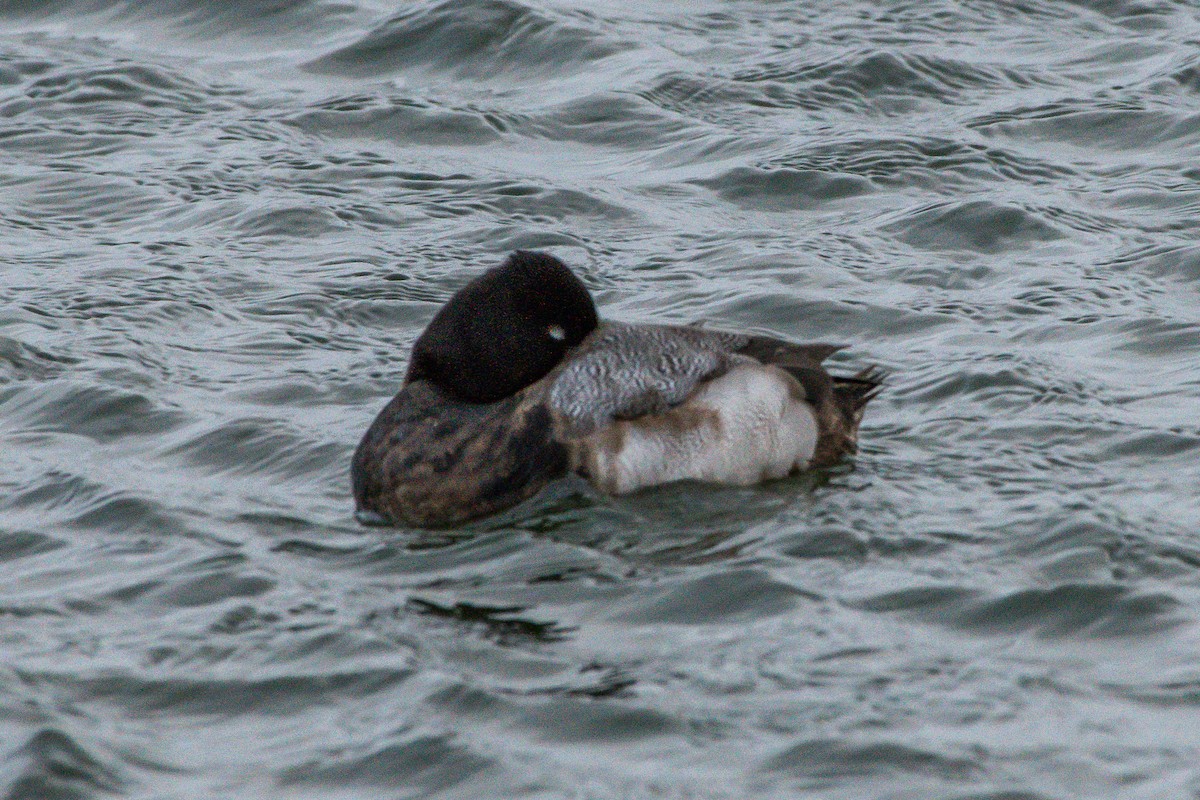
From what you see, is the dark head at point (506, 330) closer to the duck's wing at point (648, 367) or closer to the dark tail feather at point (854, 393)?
the duck's wing at point (648, 367)

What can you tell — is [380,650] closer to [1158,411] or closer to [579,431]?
[579,431]

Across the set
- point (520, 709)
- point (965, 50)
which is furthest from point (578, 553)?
point (965, 50)

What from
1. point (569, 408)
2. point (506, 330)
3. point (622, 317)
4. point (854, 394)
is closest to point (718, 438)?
point (569, 408)

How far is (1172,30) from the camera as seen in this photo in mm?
13406

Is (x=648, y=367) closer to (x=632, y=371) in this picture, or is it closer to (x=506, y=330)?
(x=632, y=371)

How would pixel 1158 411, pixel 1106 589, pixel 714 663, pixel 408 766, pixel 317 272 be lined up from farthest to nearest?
pixel 317 272 → pixel 1158 411 → pixel 1106 589 → pixel 714 663 → pixel 408 766

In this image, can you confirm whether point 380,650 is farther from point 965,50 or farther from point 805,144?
point 965,50

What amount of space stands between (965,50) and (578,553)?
6.94 metres

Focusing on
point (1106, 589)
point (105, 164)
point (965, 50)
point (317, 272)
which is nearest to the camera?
point (1106, 589)

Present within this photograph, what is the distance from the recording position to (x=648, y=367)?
767 centimetres

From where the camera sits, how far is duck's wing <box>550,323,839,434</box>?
7.54 meters

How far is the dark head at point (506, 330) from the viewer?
777 centimetres

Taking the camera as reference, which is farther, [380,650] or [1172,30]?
[1172,30]

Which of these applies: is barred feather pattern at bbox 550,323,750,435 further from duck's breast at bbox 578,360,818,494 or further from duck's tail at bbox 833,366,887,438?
duck's tail at bbox 833,366,887,438
